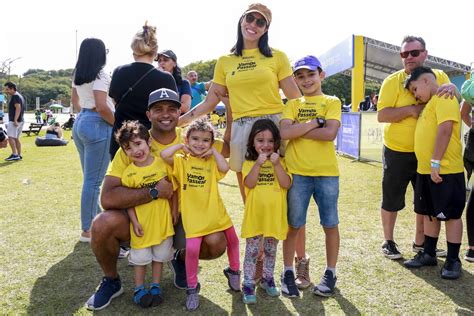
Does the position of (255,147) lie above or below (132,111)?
below

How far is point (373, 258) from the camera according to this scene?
12.3ft

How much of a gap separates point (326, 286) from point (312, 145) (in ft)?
3.55

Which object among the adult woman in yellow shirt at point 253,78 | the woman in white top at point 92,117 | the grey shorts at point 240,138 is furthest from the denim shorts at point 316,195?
the woman in white top at point 92,117

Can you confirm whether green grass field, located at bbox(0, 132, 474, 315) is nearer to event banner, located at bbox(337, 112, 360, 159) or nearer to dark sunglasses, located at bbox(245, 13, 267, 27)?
dark sunglasses, located at bbox(245, 13, 267, 27)

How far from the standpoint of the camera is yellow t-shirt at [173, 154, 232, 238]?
115 inches

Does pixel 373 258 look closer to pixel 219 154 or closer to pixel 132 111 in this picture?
pixel 219 154

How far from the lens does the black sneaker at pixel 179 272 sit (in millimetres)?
3205

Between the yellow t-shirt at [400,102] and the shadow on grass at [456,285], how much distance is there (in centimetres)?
109

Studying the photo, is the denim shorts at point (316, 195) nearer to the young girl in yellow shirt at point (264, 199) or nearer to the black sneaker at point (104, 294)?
the young girl in yellow shirt at point (264, 199)

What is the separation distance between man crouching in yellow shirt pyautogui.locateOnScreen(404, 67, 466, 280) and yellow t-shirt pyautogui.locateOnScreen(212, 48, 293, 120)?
1.23 m

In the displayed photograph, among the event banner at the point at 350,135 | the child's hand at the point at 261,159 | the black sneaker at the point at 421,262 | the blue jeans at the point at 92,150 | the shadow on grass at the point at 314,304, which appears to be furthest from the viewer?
the event banner at the point at 350,135

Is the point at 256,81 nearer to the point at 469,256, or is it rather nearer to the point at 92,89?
the point at 92,89

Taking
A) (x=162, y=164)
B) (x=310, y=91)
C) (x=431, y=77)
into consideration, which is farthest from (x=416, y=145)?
(x=162, y=164)

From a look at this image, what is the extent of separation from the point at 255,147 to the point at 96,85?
1816mm
